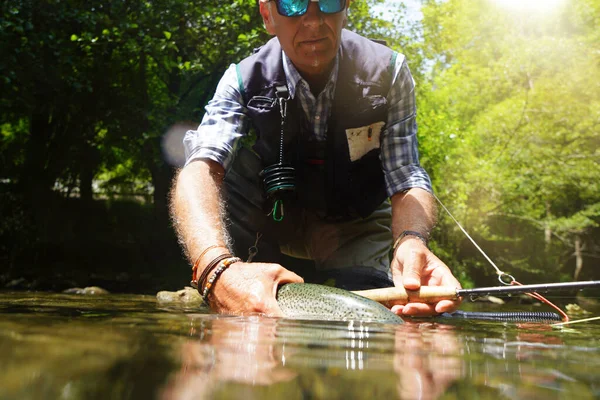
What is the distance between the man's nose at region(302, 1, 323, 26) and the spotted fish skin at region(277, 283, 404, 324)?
1.59 m

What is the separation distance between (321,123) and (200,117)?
7342 mm

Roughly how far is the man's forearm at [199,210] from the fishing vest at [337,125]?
1.75 ft

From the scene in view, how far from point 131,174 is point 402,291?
19578 mm

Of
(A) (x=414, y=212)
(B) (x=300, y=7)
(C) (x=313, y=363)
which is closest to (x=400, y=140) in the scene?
(A) (x=414, y=212)

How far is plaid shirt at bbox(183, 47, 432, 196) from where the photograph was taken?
3.07 metres

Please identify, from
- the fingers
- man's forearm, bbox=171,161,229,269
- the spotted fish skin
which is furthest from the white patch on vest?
the spotted fish skin

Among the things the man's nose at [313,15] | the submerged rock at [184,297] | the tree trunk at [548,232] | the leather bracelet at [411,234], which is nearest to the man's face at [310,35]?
the man's nose at [313,15]

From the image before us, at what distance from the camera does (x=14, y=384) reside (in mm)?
678

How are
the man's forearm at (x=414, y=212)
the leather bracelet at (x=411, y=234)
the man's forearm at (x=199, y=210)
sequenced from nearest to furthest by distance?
1. the man's forearm at (x=199, y=210)
2. the leather bracelet at (x=411, y=234)
3. the man's forearm at (x=414, y=212)

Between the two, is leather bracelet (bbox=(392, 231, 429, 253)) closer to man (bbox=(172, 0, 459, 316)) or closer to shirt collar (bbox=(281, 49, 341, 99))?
man (bbox=(172, 0, 459, 316))

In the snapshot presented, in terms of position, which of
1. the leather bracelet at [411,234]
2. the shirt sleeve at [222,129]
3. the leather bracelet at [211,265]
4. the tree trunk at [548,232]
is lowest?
the leather bracelet at [211,265]

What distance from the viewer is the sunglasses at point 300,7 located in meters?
3.02

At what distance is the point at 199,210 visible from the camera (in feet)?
8.38

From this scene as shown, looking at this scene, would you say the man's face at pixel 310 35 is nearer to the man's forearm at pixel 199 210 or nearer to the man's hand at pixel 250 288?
the man's forearm at pixel 199 210
